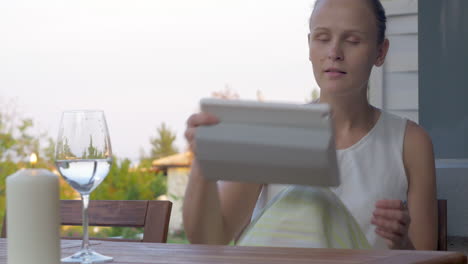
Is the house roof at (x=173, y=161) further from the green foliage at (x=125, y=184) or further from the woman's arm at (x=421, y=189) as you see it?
the woman's arm at (x=421, y=189)

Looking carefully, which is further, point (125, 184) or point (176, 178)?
point (176, 178)

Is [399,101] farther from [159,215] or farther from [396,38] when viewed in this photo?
[159,215]

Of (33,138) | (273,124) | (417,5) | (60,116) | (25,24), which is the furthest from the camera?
(25,24)

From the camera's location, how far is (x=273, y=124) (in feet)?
3.42

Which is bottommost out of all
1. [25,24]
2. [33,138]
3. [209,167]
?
[33,138]

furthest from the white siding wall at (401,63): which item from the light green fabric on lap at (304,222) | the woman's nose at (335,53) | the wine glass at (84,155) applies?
the wine glass at (84,155)

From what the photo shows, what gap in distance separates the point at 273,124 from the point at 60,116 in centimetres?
35

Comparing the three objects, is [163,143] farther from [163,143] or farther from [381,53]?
[381,53]

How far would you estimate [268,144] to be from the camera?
1068 millimetres

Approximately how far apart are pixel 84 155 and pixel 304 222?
1.28 feet

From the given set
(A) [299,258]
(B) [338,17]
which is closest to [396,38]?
(B) [338,17]

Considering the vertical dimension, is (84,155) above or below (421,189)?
above

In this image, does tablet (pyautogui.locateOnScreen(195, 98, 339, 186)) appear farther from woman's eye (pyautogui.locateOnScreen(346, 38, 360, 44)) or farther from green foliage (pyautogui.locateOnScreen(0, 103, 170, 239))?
green foliage (pyautogui.locateOnScreen(0, 103, 170, 239))

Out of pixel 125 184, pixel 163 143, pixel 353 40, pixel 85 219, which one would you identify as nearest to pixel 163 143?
pixel 163 143
